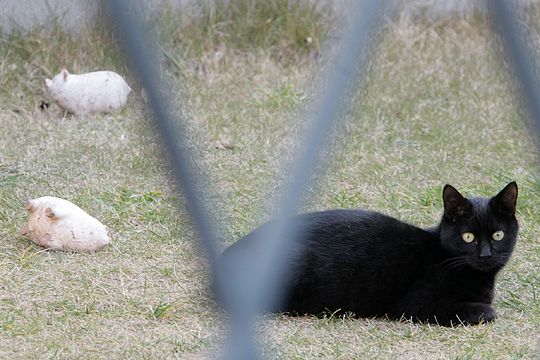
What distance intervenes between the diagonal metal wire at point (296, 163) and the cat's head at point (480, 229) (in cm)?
183

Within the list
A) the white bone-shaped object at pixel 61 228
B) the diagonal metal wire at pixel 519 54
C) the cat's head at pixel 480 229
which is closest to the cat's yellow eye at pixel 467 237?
the cat's head at pixel 480 229

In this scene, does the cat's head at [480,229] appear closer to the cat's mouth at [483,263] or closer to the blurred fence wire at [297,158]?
the cat's mouth at [483,263]

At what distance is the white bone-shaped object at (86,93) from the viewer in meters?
4.33

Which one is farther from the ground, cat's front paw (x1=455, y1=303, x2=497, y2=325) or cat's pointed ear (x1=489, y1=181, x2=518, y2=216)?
cat's pointed ear (x1=489, y1=181, x2=518, y2=216)

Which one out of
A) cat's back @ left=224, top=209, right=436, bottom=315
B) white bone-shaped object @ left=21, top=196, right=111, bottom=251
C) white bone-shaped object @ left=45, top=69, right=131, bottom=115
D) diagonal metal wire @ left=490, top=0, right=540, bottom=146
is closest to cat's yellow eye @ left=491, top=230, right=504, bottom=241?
cat's back @ left=224, top=209, right=436, bottom=315

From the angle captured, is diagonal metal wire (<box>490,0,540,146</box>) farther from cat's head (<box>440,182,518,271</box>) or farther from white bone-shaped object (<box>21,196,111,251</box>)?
white bone-shaped object (<box>21,196,111,251</box>)

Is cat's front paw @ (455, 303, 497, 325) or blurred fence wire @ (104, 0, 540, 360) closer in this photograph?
blurred fence wire @ (104, 0, 540, 360)

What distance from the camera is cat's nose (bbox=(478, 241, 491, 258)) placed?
2.44m

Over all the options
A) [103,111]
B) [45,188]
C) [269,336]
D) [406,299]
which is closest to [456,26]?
[103,111]

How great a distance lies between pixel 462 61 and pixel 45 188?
2646mm

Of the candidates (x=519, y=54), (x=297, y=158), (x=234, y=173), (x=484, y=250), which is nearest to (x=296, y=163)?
(x=297, y=158)

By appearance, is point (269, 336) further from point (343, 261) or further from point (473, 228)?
point (473, 228)

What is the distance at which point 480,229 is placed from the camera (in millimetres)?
2488

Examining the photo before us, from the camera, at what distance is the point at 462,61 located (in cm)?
512
